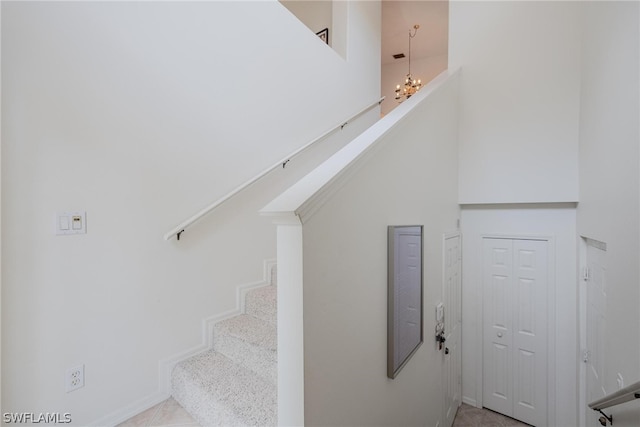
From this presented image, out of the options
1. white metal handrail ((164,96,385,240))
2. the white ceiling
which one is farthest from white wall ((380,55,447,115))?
white metal handrail ((164,96,385,240))

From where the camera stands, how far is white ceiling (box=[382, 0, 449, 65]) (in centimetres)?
502

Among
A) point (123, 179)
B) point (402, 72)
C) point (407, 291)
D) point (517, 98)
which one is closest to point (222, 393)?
point (407, 291)

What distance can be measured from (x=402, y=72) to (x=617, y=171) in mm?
5890

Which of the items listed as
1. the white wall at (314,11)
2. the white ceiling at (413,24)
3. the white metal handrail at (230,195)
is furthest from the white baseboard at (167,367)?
the white ceiling at (413,24)

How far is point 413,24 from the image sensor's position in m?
5.47

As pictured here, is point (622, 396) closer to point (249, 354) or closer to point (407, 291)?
point (407, 291)

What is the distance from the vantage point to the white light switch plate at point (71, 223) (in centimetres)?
159

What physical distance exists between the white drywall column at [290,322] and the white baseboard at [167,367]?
4.35 ft

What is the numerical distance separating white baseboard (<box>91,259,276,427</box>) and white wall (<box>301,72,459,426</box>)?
1343 mm

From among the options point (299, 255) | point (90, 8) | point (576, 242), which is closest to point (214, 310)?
point (299, 255)

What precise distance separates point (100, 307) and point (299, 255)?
57.2 inches

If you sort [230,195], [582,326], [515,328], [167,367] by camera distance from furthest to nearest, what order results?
[515,328], [582,326], [230,195], [167,367]

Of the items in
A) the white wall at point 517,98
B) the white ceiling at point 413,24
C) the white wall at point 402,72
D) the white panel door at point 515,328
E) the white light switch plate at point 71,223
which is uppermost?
the white ceiling at point 413,24

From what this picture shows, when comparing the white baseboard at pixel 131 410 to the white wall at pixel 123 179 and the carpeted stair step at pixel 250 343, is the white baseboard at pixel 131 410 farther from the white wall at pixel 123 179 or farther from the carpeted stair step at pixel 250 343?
the carpeted stair step at pixel 250 343
